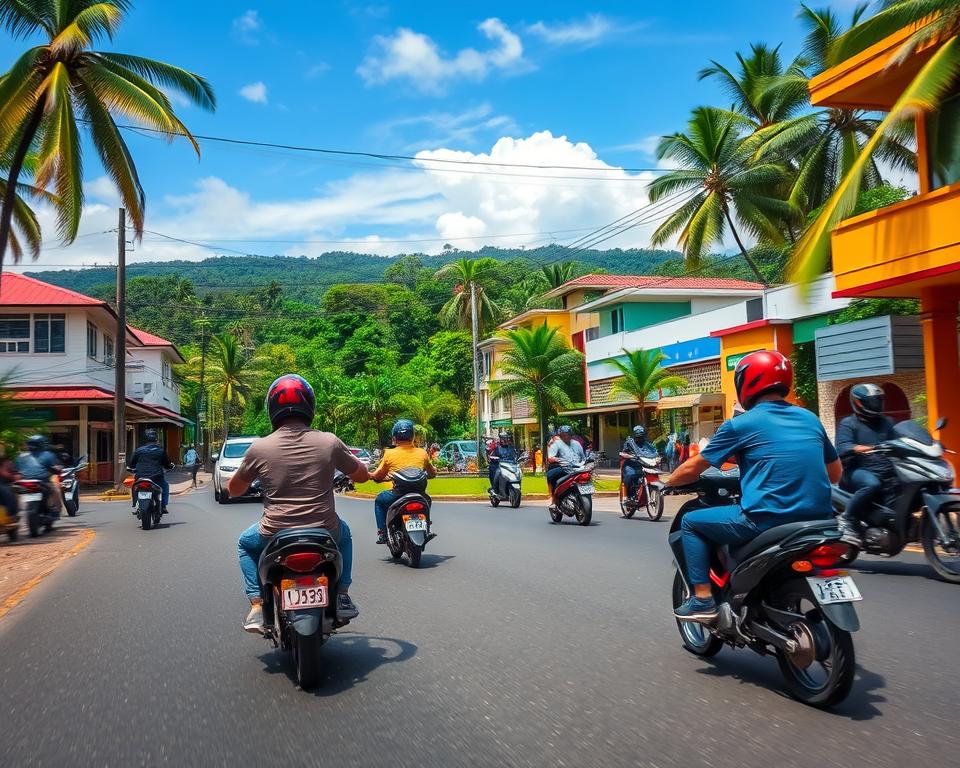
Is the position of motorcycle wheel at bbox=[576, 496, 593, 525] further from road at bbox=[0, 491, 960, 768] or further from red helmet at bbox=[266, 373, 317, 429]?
red helmet at bbox=[266, 373, 317, 429]

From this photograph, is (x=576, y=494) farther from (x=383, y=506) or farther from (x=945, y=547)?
(x=945, y=547)

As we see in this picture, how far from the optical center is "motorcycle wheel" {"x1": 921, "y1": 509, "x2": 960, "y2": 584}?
8.04 m

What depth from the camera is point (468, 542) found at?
12.5m

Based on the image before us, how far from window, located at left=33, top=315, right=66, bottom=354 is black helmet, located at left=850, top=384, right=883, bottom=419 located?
33591 mm

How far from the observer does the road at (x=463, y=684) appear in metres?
3.96

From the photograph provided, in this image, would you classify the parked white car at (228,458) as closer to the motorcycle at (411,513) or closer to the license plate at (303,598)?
the motorcycle at (411,513)

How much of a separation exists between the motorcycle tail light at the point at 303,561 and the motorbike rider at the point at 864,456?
18.0 ft

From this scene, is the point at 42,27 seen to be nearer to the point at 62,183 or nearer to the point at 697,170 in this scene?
the point at 62,183

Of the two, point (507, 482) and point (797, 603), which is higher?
point (797, 603)

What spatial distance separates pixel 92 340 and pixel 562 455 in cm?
2878

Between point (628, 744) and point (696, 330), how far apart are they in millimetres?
32313

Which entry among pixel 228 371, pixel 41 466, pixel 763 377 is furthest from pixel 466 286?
pixel 763 377

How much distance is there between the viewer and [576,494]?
589 inches

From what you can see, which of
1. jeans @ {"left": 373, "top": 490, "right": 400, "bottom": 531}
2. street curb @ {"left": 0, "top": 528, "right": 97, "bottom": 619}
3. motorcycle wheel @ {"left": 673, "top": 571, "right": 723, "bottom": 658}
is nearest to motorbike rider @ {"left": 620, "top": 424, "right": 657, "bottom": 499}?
jeans @ {"left": 373, "top": 490, "right": 400, "bottom": 531}
